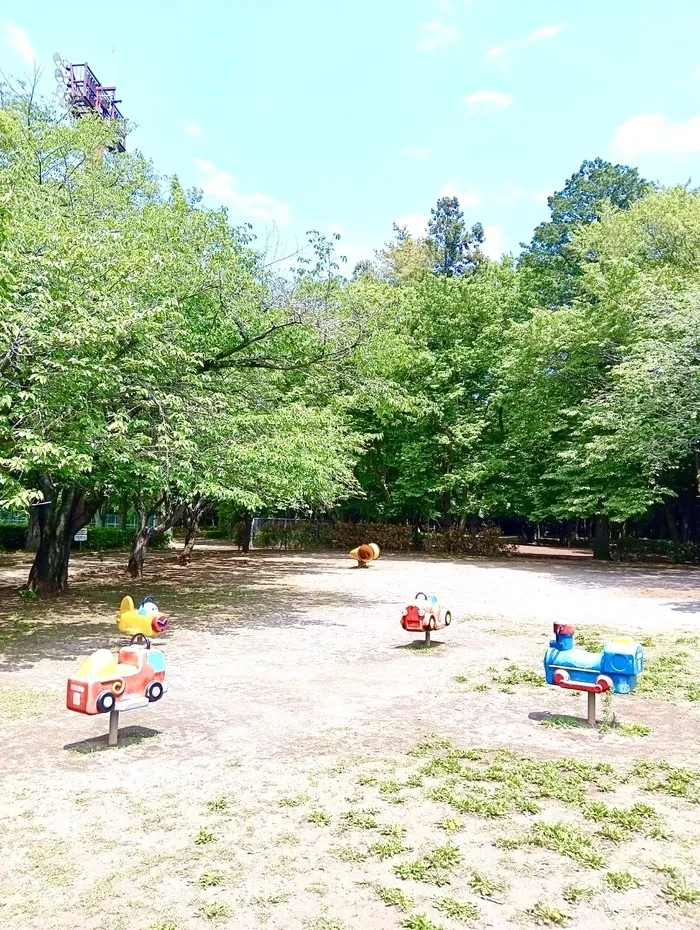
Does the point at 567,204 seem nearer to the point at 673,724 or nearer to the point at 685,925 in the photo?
the point at 673,724

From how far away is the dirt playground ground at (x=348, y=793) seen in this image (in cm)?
324

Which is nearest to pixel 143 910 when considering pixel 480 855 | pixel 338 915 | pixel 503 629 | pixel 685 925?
pixel 338 915

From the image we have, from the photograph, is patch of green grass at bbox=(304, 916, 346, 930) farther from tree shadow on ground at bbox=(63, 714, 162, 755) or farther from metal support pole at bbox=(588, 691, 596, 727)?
metal support pole at bbox=(588, 691, 596, 727)

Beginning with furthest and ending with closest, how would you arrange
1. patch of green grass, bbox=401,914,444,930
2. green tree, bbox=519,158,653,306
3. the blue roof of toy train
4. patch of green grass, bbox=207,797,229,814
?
1. green tree, bbox=519,158,653,306
2. the blue roof of toy train
3. patch of green grass, bbox=207,797,229,814
4. patch of green grass, bbox=401,914,444,930

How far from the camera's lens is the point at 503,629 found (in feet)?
36.9

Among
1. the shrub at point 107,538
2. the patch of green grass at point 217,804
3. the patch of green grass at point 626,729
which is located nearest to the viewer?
the patch of green grass at point 217,804

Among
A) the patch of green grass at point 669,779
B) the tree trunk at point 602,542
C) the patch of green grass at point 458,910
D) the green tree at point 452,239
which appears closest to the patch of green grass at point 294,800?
the patch of green grass at point 458,910

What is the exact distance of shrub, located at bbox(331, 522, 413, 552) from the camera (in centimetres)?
3170

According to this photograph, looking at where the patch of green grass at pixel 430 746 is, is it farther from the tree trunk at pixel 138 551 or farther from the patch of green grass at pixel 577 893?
the tree trunk at pixel 138 551

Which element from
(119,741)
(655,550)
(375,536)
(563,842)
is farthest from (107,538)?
(563,842)

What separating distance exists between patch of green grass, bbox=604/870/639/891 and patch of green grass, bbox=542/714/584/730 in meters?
2.57

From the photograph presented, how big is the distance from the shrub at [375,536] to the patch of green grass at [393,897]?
28278 millimetres

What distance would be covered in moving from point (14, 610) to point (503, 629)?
8.73 meters

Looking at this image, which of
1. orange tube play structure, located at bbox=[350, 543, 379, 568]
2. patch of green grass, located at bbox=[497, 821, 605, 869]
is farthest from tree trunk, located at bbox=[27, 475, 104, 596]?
patch of green grass, located at bbox=[497, 821, 605, 869]
